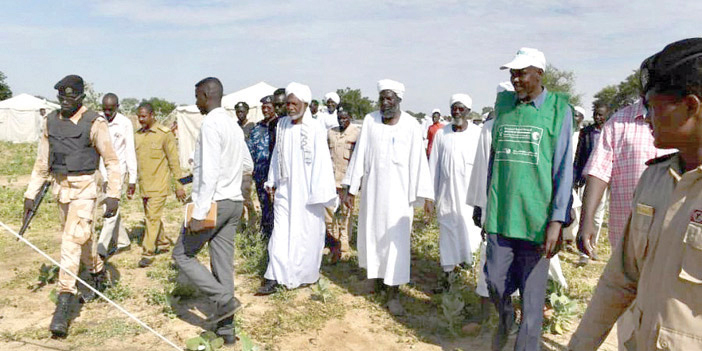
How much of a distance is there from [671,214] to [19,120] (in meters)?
34.3

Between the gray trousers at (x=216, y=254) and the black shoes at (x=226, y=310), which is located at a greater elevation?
the gray trousers at (x=216, y=254)

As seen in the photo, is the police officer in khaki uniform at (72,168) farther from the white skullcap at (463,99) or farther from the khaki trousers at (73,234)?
the white skullcap at (463,99)

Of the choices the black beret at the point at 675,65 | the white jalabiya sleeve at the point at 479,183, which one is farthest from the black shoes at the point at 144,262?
the black beret at the point at 675,65

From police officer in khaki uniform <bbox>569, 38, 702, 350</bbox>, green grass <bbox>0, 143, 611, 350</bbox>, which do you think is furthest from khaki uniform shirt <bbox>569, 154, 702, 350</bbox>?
green grass <bbox>0, 143, 611, 350</bbox>

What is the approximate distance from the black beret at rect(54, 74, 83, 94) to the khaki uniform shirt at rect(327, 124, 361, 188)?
10.7 feet

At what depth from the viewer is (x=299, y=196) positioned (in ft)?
17.3

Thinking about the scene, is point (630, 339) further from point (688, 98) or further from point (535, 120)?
point (535, 120)

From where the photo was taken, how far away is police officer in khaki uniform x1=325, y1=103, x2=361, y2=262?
6446 mm

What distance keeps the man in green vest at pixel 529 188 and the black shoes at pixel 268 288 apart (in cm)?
239

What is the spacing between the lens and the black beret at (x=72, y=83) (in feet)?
14.0

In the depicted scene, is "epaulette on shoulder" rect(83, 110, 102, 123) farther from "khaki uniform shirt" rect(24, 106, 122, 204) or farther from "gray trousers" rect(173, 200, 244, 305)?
"gray trousers" rect(173, 200, 244, 305)

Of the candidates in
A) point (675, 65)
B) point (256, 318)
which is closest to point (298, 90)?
point (256, 318)

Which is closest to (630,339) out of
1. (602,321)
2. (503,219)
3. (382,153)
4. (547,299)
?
(602,321)

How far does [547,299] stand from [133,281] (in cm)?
395
